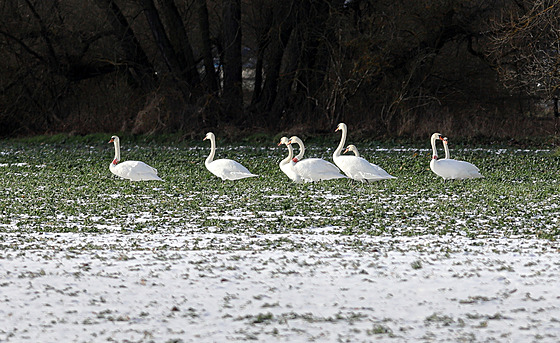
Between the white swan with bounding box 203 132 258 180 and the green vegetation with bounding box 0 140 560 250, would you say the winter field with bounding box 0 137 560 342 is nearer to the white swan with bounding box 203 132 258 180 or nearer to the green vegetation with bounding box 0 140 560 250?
the green vegetation with bounding box 0 140 560 250

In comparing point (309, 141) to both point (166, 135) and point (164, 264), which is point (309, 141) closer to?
point (166, 135)

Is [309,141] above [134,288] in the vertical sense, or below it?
above

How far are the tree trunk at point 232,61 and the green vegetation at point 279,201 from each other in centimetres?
706

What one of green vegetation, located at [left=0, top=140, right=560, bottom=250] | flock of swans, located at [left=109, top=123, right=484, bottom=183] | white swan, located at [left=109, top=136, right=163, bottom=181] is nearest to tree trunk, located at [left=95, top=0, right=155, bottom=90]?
green vegetation, located at [left=0, top=140, right=560, bottom=250]

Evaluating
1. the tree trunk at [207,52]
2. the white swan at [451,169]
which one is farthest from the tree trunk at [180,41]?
the white swan at [451,169]

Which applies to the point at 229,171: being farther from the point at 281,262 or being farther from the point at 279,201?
the point at 281,262

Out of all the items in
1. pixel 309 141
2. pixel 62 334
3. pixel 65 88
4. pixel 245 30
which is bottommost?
pixel 62 334

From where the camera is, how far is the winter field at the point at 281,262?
16.2 feet

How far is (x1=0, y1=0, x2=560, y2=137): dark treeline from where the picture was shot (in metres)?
22.7

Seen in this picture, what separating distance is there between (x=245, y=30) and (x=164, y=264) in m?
20.7

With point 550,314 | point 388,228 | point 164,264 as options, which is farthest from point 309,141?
point 550,314

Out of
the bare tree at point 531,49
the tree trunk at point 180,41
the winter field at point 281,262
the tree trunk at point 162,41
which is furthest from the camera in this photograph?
the tree trunk at point 180,41

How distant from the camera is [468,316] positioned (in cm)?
506

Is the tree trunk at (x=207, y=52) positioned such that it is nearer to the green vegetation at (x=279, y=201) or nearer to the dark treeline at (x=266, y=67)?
the dark treeline at (x=266, y=67)
